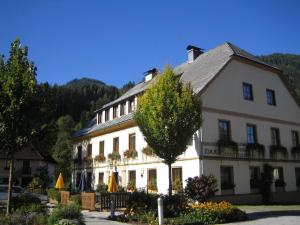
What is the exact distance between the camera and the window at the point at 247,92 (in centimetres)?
2685

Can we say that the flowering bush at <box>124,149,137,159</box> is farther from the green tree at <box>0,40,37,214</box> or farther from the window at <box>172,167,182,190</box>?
the green tree at <box>0,40,37,214</box>

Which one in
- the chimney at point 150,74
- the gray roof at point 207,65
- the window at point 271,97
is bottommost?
the window at point 271,97

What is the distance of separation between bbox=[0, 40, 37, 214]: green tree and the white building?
11299mm

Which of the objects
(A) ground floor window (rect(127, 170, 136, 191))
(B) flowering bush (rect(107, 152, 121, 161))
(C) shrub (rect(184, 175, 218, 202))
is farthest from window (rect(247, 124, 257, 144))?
(B) flowering bush (rect(107, 152, 121, 161))

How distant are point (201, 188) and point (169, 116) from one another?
5.39m

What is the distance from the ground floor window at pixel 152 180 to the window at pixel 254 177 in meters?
6.69

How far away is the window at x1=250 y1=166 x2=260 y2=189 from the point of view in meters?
24.8

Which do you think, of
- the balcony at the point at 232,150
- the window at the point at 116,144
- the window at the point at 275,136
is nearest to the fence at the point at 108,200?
the balcony at the point at 232,150

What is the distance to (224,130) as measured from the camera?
80.7ft

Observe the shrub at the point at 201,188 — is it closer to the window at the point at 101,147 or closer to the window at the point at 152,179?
the window at the point at 152,179

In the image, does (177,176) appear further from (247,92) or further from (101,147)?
(101,147)

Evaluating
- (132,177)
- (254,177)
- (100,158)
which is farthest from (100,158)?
(254,177)

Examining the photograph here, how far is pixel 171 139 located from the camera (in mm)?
16969

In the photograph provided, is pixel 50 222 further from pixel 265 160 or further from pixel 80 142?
pixel 80 142
